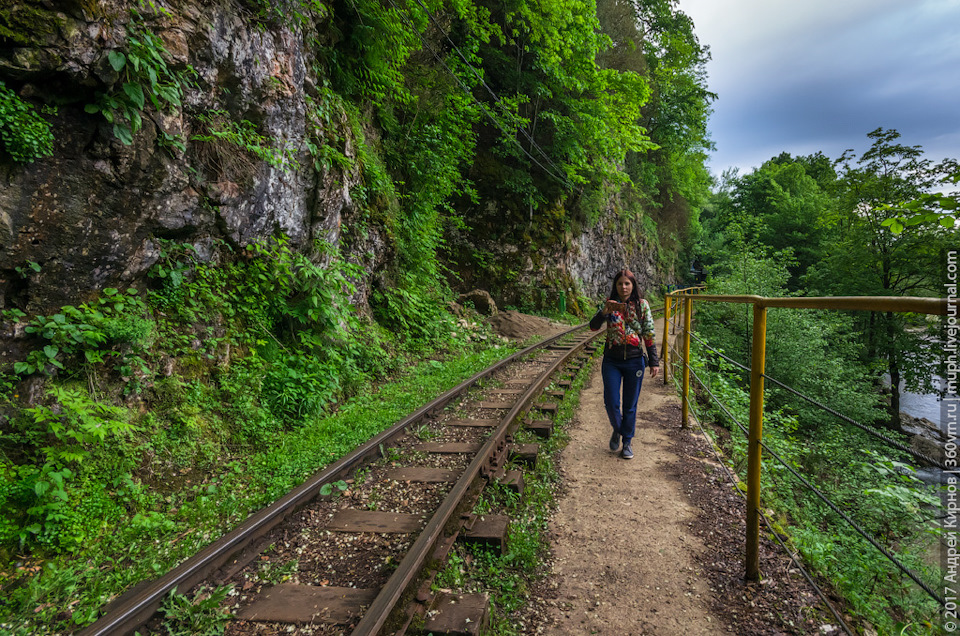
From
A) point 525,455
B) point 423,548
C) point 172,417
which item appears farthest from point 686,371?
point 172,417

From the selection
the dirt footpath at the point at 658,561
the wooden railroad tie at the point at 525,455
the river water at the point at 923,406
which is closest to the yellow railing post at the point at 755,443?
the dirt footpath at the point at 658,561

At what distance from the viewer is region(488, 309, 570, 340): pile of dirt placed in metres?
14.3

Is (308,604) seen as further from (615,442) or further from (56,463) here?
(615,442)

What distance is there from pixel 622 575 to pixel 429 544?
1.30 m

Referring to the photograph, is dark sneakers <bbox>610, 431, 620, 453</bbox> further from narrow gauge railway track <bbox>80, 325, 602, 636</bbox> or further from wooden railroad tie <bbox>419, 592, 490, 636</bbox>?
wooden railroad tie <bbox>419, 592, 490, 636</bbox>

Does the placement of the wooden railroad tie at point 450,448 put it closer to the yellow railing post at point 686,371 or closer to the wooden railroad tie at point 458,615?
the wooden railroad tie at point 458,615

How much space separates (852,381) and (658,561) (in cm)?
1218

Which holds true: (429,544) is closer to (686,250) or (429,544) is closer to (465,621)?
(465,621)

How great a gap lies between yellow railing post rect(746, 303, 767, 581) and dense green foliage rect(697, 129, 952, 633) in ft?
1.63

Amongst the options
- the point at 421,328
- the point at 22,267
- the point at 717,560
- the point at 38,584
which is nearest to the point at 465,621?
the point at 717,560

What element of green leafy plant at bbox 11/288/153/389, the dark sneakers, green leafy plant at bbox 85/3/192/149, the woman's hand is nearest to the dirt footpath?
the dark sneakers

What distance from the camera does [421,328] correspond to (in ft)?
34.2

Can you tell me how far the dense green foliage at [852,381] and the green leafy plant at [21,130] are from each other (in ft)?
21.7

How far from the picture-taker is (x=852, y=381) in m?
11.8
